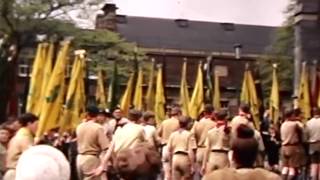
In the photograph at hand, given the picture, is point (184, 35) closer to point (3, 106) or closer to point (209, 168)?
point (3, 106)

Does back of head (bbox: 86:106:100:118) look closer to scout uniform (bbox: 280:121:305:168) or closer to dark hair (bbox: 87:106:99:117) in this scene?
dark hair (bbox: 87:106:99:117)

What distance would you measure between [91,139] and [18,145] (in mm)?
2810

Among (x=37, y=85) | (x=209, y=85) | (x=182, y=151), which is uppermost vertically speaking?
(x=209, y=85)

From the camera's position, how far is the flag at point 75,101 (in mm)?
24344

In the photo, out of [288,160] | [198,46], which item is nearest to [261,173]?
[288,160]

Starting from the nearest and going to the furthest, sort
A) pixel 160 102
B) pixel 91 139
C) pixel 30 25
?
1. pixel 91 139
2. pixel 160 102
3. pixel 30 25

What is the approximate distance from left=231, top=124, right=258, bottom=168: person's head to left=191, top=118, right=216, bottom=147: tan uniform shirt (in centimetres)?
1269

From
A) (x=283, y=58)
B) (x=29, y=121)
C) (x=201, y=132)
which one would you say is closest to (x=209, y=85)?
(x=201, y=132)

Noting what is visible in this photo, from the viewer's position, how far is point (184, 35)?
4252 inches

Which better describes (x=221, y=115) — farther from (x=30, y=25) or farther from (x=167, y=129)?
(x=30, y=25)

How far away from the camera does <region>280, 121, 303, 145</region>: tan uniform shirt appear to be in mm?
21734

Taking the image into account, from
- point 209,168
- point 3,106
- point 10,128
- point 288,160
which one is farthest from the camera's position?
point 3,106

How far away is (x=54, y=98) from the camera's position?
23328 millimetres

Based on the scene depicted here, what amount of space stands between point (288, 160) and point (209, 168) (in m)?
4.91
